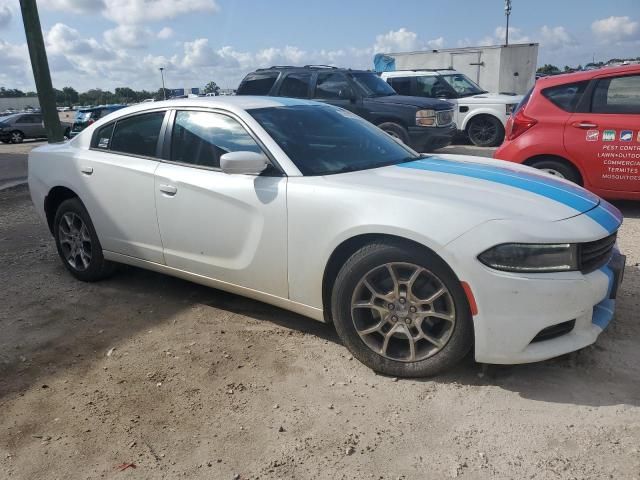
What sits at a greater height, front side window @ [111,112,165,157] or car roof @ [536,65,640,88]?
car roof @ [536,65,640,88]

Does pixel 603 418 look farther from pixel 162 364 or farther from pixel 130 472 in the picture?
pixel 162 364

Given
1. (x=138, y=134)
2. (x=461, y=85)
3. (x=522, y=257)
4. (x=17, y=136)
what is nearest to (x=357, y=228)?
(x=522, y=257)

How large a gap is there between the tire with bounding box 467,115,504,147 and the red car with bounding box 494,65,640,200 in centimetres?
637

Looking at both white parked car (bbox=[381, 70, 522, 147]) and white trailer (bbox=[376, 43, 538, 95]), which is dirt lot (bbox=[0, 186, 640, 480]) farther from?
white trailer (bbox=[376, 43, 538, 95])

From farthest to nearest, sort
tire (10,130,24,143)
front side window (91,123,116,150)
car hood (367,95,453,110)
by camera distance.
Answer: tire (10,130,24,143), car hood (367,95,453,110), front side window (91,123,116,150)

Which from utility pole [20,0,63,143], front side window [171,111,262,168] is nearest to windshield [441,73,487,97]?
utility pole [20,0,63,143]

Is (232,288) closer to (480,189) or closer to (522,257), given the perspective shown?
(480,189)

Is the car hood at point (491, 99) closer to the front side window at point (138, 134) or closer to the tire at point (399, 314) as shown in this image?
the front side window at point (138, 134)

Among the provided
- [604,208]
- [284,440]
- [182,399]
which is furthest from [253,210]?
[604,208]

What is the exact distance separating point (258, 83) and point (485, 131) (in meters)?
5.38

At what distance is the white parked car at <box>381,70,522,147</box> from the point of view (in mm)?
12367

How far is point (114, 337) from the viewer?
3.71 m

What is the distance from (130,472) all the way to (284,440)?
0.68 m

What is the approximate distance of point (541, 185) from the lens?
10.6 feet
